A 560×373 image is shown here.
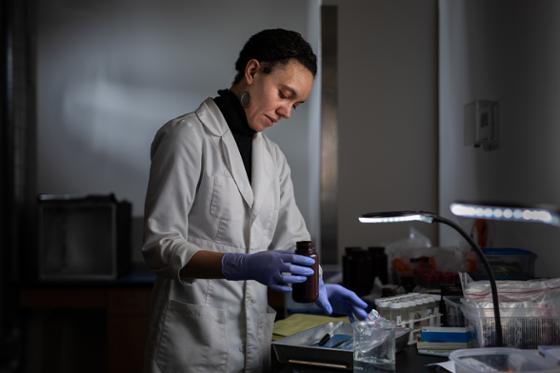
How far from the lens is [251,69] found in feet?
5.96

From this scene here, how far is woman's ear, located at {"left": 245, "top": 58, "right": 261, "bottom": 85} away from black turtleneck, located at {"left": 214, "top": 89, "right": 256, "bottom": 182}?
82mm

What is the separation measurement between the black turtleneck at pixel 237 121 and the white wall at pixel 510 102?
2.95ft

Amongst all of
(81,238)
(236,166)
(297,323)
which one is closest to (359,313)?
(297,323)

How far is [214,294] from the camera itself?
1.70 m

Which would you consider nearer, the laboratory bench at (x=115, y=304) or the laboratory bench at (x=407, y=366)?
the laboratory bench at (x=407, y=366)

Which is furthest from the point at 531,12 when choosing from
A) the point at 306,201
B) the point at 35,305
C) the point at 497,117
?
the point at 35,305

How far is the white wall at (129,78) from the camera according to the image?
12.7 ft

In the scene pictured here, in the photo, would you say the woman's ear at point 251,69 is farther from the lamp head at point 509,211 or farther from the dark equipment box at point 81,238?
the dark equipment box at point 81,238

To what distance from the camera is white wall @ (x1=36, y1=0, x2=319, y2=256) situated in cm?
388

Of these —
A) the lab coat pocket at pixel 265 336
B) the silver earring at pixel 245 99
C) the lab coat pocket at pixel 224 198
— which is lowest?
the lab coat pocket at pixel 265 336

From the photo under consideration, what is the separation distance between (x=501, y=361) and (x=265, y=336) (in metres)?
0.80

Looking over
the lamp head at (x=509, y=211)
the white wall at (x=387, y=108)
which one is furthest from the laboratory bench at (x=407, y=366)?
the white wall at (x=387, y=108)

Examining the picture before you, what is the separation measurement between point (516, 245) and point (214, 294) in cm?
109

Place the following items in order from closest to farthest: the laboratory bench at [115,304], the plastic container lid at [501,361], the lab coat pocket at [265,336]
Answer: the plastic container lid at [501,361], the lab coat pocket at [265,336], the laboratory bench at [115,304]
